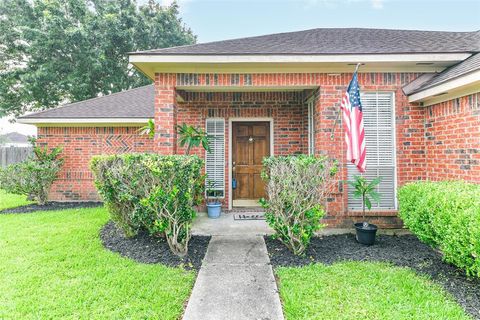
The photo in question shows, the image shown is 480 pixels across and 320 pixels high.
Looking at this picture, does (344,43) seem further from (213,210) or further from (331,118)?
(213,210)

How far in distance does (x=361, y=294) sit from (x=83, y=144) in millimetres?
8184

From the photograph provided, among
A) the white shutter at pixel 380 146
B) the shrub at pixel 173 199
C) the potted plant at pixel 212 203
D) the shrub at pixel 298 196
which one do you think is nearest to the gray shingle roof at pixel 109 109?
the potted plant at pixel 212 203

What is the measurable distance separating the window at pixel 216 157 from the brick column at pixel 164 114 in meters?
1.67

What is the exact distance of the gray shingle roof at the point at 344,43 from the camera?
185 inches

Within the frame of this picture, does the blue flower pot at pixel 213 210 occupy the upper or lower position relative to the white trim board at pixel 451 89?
lower

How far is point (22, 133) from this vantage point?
3944cm

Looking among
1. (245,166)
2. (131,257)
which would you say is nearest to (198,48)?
(245,166)

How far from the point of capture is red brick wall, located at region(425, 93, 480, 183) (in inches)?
146

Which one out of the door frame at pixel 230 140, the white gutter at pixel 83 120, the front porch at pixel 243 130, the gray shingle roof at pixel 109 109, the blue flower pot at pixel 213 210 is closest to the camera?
the blue flower pot at pixel 213 210

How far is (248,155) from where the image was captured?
6656 millimetres

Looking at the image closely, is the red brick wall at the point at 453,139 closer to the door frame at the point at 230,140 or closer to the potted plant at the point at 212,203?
the door frame at the point at 230,140

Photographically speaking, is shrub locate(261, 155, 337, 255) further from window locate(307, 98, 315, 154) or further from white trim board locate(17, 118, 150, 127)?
white trim board locate(17, 118, 150, 127)

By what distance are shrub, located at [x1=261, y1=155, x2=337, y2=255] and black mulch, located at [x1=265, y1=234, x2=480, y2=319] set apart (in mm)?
281

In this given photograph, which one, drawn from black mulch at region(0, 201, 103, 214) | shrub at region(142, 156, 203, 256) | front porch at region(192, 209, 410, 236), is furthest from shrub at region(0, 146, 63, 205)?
shrub at region(142, 156, 203, 256)
